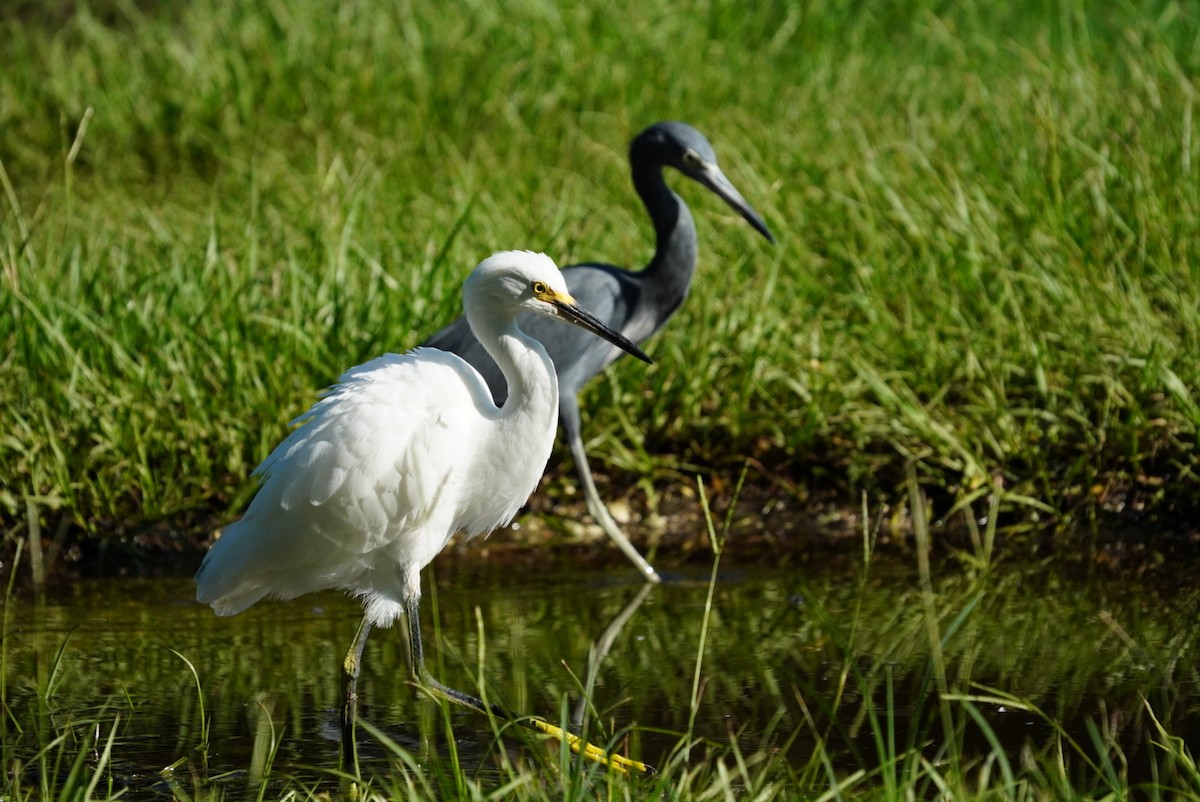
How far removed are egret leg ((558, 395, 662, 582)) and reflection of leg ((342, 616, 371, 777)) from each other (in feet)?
4.26

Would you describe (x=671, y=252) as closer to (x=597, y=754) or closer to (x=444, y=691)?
(x=444, y=691)

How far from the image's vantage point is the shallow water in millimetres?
3471

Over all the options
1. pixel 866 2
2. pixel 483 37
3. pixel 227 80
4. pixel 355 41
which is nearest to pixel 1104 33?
pixel 866 2

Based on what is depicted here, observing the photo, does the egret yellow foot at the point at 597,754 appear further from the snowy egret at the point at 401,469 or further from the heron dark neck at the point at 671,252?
the heron dark neck at the point at 671,252

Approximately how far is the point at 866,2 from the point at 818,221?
151 inches

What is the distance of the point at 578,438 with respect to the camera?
5094 mm

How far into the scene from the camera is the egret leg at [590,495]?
194 inches

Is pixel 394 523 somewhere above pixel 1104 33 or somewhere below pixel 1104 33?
below

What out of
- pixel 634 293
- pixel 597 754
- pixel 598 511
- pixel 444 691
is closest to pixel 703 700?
pixel 444 691

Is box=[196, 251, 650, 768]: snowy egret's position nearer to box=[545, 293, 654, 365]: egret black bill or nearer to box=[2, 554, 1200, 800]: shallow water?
box=[545, 293, 654, 365]: egret black bill

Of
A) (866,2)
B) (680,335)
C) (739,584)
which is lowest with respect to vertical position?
(739,584)

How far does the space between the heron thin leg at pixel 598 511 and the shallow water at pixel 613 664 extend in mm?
84

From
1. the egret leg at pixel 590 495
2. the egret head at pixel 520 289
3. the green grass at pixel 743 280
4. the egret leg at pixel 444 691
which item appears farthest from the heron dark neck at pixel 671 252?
the egret leg at pixel 444 691

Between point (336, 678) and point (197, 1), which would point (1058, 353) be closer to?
point (336, 678)
